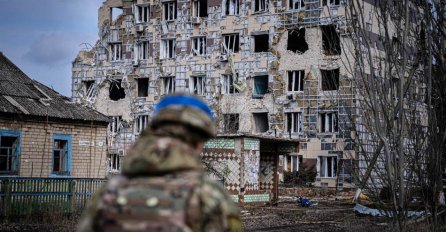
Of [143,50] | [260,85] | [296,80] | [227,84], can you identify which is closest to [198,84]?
[227,84]

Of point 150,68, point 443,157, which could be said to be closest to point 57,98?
point 443,157

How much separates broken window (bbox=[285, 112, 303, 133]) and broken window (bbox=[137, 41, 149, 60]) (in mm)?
11780

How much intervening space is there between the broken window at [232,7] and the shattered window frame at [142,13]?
632 centimetres

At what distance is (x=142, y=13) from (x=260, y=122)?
12105 millimetres

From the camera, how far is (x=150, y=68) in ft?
148

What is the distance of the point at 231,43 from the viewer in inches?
1663

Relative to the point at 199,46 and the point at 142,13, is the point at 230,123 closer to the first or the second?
the point at 199,46

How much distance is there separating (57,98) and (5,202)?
750cm

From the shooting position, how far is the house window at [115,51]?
46781mm

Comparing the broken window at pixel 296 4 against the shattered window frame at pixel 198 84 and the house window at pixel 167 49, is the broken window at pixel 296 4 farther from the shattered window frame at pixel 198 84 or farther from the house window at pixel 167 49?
the house window at pixel 167 49

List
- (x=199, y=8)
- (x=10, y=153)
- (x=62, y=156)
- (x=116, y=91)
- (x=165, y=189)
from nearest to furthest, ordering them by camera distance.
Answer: (x=165, y=189), (x=10, y=153), (x=62, y=156), (x=199, y=8), (x=116, y=91)

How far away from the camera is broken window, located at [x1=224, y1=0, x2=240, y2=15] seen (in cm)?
4216

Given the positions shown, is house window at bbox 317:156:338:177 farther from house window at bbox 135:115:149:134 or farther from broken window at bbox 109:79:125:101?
broken window at bbox 109:79:125:101

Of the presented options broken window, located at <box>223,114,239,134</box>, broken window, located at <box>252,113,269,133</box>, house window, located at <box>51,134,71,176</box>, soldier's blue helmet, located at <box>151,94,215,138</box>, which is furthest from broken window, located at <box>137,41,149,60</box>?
soldier's blue helmet, located at <box>151,94,215,138</box>
